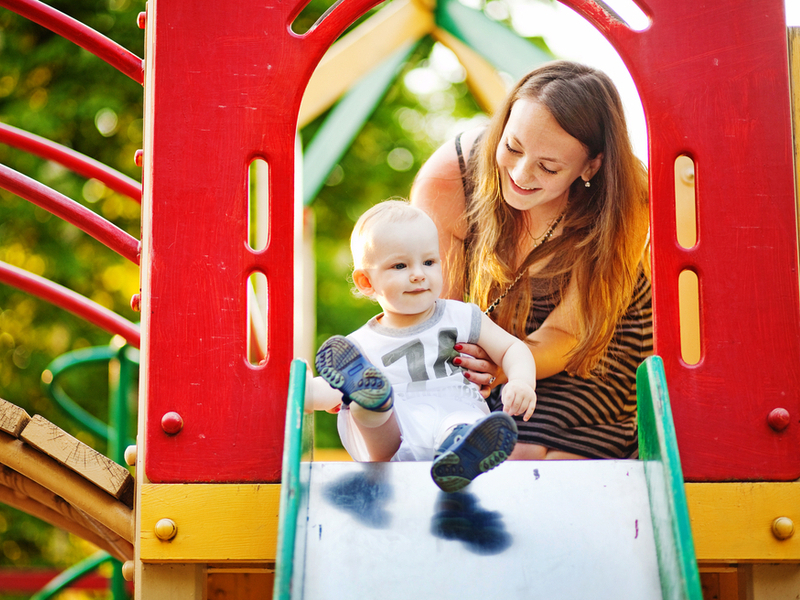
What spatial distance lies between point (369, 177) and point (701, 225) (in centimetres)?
687

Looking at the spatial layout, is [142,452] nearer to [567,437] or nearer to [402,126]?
[567,437]

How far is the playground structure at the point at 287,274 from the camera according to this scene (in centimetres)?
170

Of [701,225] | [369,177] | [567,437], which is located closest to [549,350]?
[567,437]

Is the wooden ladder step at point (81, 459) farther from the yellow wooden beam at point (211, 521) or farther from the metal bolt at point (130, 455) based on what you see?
the yellow wooden beam at point (211, 521)

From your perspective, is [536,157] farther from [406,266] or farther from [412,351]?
[412,351]

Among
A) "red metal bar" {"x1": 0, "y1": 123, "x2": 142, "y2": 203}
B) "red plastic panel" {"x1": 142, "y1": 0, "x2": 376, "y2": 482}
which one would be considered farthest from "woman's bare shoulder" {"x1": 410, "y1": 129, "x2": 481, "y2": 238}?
"red metal bar" {"x1": 0, "y1": 123, "x2": 142, "y2": 203}

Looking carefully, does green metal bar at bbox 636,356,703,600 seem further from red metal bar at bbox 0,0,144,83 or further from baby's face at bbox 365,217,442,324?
red metal bar at bbox 0,0,144,83

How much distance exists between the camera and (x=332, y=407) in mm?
1959

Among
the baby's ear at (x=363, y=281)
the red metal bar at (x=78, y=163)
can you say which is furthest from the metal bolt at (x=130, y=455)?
the red metal bar at (x=78, y=163)

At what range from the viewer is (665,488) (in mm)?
1523

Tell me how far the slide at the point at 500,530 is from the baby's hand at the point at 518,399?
17 centimetres

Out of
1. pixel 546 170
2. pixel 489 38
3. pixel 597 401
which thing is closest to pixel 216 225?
pixel 546 170

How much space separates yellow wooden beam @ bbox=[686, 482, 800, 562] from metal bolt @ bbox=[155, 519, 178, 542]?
42.1 inches

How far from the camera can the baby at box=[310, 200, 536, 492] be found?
188 cm
